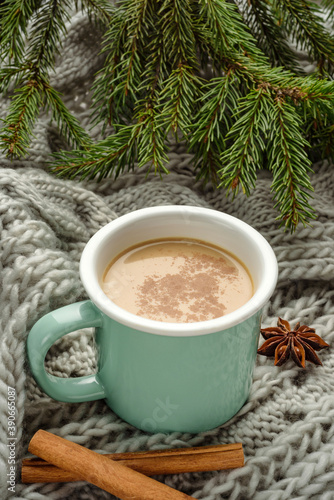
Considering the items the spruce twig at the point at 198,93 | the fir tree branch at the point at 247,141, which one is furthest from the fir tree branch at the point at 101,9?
the fir tree branch at the point at 247,141

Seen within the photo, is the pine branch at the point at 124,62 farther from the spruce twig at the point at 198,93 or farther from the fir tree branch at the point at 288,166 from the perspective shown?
the fir tree branch at the point at 288,166

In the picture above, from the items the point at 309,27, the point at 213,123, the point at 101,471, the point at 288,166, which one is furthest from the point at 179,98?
the point at 101,471

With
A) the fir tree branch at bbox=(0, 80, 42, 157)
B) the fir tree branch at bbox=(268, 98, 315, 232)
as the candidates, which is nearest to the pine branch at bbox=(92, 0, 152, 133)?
the fir tree branch at bbox=(0, 80, 42, 157)

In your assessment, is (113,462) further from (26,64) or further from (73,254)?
(26,64)

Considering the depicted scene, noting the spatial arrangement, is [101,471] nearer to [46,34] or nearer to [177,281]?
[177,281]

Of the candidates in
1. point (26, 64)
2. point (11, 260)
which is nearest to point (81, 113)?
point (26, 64)

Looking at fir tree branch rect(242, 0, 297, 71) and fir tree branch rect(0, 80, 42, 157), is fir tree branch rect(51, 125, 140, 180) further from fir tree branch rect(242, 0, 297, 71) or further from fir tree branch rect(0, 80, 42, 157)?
fir tree branch rect(242, 0, 297, 71)
